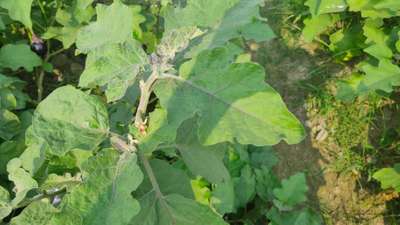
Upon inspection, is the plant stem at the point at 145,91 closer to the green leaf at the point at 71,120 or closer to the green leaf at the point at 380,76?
the green leaf at the point at 71,120

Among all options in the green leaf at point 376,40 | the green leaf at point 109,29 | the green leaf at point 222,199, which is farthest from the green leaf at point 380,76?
the green leaf at point 109,29

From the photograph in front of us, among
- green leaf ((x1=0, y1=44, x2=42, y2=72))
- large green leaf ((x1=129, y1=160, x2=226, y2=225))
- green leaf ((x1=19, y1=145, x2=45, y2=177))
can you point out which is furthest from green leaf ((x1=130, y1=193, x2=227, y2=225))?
green leaf ((x1=0, y1=44, x2=42, y2=72))

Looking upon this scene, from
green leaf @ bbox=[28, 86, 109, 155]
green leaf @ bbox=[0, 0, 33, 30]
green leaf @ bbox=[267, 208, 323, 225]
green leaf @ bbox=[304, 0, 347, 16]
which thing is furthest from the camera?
green leaf @ bbox=[304, 0, 347, 16]

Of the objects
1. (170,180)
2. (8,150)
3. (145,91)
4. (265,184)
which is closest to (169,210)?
(170,180)

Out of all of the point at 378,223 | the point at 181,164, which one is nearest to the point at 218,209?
the point at 181,164

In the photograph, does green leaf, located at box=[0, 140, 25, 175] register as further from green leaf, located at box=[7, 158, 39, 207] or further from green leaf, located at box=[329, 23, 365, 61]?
green leaf, located at box=[329, 23, 365, 61]

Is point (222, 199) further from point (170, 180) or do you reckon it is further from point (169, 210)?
point (169, 210)
